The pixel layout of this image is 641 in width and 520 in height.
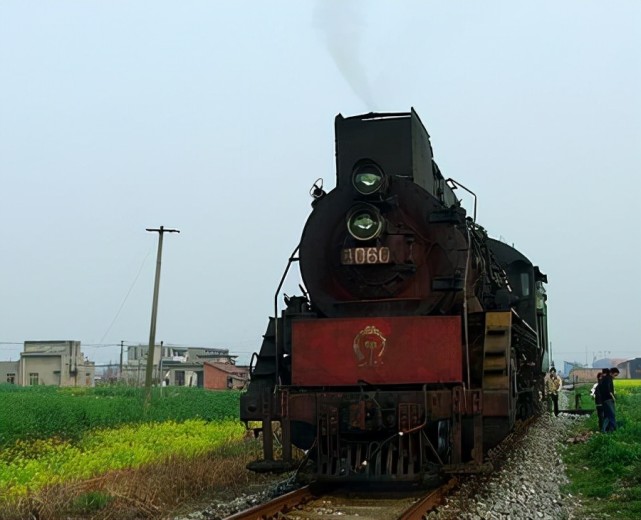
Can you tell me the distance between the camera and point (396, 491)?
8695 millimetres

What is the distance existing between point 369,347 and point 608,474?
4.17 m

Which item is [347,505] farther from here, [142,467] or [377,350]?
[142,467]

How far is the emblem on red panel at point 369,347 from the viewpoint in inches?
332

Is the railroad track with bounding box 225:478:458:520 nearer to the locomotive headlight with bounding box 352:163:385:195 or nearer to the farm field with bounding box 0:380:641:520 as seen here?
the farm field with bounding box 0:380:641:520

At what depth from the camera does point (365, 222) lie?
28.5 feet

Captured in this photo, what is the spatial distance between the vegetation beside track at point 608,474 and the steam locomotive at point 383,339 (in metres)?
1.42

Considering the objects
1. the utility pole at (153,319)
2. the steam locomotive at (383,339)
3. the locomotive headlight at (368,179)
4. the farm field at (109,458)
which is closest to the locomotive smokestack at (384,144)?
the steam locomotive at (383,339)

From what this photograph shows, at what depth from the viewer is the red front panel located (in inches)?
326

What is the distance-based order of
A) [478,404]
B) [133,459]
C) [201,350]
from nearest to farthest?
[478,404] → [133,459] → [201,350]

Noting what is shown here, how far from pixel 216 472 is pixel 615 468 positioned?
17.2 feet

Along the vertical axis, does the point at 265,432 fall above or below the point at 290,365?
below

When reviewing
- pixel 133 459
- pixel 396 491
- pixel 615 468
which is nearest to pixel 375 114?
pixel 396 491

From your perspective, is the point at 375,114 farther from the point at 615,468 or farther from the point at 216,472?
the point at 615,468

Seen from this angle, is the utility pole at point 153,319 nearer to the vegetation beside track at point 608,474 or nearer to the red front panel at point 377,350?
the vegetation beside track at point 608,474
